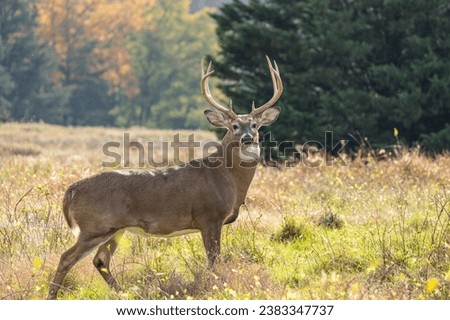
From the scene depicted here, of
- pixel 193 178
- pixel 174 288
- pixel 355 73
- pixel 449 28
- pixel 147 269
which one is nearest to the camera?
pixel 174 288

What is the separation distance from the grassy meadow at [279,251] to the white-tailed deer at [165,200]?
0.83ft

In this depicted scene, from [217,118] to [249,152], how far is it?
2.08 feet

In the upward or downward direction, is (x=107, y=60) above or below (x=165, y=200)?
below

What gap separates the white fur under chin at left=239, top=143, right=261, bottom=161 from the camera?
26.0 ft

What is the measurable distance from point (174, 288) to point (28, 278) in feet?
4.31

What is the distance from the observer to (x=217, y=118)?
329 inches

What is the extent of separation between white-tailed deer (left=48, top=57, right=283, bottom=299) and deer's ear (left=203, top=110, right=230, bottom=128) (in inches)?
0.6

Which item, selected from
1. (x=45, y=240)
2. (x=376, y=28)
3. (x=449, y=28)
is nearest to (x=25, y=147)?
(x=376, y=28)

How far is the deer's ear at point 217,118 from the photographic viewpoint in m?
8.27

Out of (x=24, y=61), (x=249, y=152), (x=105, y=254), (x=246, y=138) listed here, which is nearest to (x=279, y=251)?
(x=249, y=152)

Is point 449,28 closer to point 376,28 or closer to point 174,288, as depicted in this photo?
point 376,28

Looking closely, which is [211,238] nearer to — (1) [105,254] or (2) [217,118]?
(1) [105,254]

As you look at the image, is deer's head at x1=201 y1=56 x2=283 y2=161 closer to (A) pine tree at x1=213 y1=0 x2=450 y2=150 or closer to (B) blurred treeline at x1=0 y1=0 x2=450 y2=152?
(B) blurred treeline at x1=0 y1=0 x2=450 y2=152

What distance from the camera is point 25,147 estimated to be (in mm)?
27375
